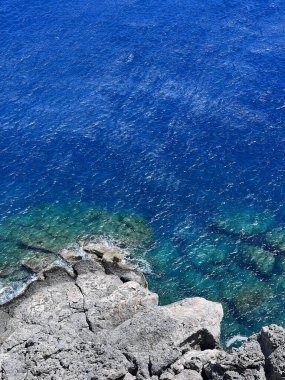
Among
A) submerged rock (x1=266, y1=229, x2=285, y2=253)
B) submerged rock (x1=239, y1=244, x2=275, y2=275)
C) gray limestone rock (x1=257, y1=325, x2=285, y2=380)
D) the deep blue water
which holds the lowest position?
submerged rock (x1=239, y1=244, x2=275, y2=275)

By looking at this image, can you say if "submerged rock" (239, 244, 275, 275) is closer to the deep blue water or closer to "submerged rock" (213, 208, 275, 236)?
"submerged rock" (213, 208, 275, 236)

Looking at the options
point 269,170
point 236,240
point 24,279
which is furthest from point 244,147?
point 24,279

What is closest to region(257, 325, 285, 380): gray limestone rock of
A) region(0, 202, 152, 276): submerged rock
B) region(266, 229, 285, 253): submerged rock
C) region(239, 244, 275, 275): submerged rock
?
region(239, 244, 275, 275): submerged rock

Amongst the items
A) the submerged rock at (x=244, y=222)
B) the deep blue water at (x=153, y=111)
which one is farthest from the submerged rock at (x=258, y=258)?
the deep blue water at (x=153, y=111)

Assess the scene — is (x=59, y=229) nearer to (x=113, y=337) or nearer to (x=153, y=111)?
(x=113, y=337)

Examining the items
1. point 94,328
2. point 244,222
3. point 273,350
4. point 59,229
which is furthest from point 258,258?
point 94,328

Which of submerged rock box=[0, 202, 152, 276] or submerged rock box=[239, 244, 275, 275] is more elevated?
submerged rock box=[0, 202, 152, 276]
